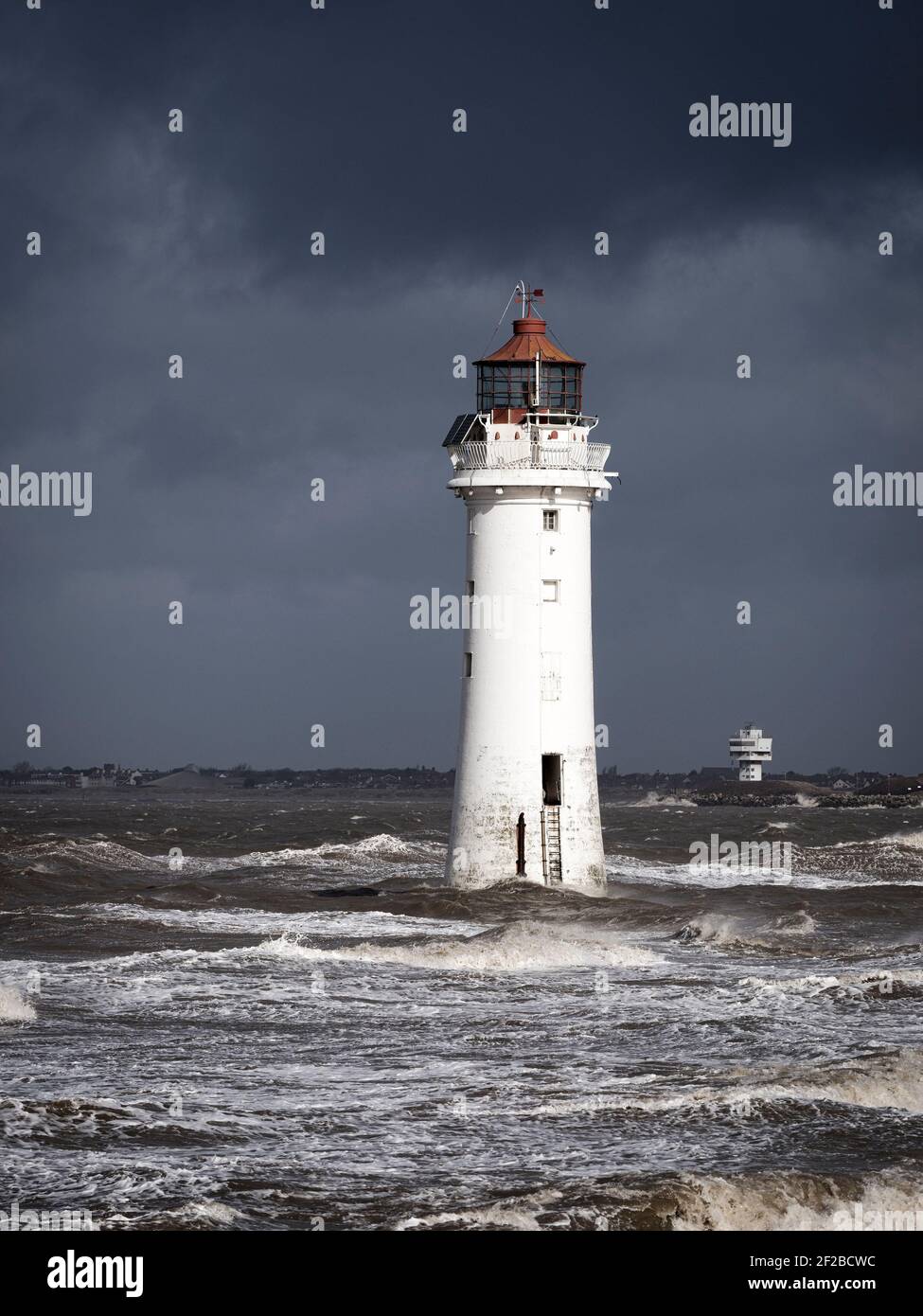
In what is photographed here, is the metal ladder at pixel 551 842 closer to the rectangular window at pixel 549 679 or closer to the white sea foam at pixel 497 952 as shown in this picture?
the rectangular window at pixel 549 679

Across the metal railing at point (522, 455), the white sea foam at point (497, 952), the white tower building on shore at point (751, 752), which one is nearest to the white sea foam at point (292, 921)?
the white sea foam at point (497, 952)

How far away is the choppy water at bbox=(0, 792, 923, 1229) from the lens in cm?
1256

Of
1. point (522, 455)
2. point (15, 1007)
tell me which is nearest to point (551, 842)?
point (522, 455)

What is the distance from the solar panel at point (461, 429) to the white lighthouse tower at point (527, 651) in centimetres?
4

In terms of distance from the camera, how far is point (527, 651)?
29547mm

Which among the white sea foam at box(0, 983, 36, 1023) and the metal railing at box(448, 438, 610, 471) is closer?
the white sea foam at box(0, 983, 36, 1023)

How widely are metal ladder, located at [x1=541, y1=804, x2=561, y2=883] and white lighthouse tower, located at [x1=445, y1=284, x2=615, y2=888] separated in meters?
0.02

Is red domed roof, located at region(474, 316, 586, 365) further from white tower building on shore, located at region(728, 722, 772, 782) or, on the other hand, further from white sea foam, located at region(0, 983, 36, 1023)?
white tower building on shore, located at region(728, 722, 772, 782)

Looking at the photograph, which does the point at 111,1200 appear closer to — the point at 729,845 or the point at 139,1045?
the point at 139,1045

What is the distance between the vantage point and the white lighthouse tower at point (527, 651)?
96.9 ft

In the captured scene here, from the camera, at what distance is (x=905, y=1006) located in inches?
794

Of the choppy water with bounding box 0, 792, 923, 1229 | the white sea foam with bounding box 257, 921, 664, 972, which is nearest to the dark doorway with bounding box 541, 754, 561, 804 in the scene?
the choppy water with bounding box 0, 792, 923, 1229

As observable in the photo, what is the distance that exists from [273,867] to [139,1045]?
Answer: 25.4 meters
